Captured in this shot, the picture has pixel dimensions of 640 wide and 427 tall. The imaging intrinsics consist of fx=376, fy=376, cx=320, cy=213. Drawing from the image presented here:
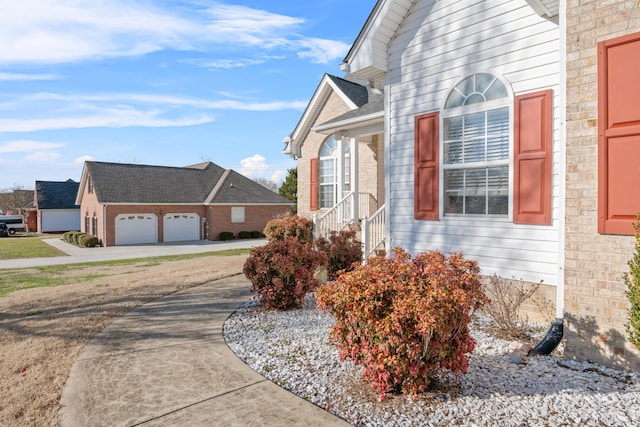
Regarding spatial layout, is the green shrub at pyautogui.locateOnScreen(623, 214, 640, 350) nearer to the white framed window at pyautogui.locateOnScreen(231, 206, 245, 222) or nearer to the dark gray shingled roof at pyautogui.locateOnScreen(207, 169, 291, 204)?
the dark gray shingled roof at pyautogui.locateOnScreen(207, 169, 291, 204)

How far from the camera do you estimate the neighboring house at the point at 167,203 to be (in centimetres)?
2770

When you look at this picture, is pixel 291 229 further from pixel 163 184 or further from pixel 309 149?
pixel 163 184

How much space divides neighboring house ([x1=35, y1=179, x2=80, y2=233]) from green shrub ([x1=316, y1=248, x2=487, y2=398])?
47.1m

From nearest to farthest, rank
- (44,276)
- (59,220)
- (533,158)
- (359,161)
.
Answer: (533,158), (359,161), (44,276), (59,220)

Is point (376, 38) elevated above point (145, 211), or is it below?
above

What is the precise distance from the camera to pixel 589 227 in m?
4.04

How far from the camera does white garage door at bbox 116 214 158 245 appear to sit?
2763 cm

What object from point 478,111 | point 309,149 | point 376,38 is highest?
point 376,38

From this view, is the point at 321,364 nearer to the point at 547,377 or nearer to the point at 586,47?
the point at 547,377

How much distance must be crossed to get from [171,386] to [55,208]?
46535 mm

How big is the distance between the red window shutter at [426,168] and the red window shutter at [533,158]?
1333mm

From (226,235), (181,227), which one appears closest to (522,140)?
(226,235)

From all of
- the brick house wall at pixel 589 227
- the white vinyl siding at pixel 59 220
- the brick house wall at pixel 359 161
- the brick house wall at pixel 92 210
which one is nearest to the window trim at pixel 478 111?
the brick house wall at pixel 589 227

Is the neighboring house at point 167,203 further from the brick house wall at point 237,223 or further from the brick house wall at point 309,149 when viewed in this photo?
the brick house wall at point 309,149
